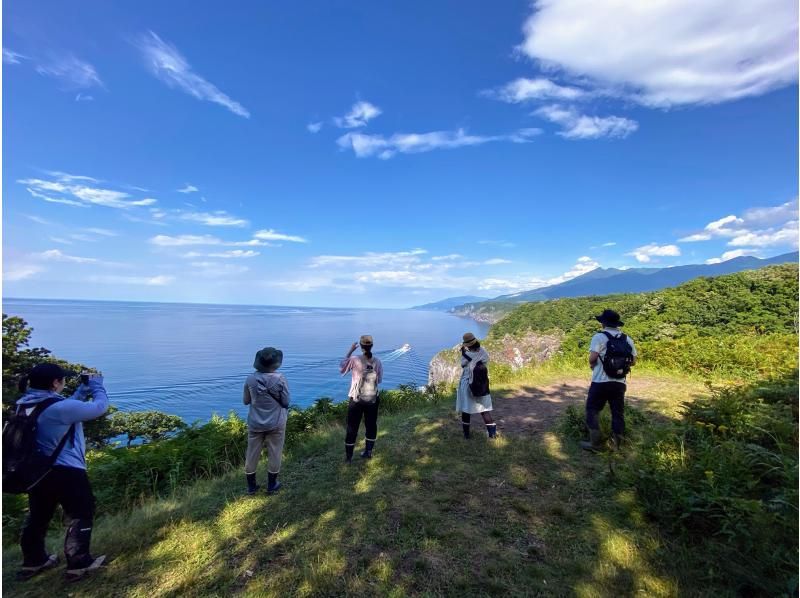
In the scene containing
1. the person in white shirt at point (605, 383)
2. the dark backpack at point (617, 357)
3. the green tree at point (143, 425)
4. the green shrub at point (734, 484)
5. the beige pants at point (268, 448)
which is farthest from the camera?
the green tree at point (143, 425)

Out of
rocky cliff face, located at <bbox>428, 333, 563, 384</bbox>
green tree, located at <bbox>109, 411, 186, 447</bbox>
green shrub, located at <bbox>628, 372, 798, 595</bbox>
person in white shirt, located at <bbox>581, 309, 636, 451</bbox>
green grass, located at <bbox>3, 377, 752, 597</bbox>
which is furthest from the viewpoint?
rocky cliff face, located at <bbox>428, 333, 563, 384</bbox>

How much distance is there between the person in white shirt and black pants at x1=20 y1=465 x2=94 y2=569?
6899mm

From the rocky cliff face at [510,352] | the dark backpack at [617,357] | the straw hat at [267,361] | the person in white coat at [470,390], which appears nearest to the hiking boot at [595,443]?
the dark backpack at [617,357]

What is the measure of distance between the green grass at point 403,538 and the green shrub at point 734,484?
27cm

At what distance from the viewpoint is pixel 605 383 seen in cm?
610

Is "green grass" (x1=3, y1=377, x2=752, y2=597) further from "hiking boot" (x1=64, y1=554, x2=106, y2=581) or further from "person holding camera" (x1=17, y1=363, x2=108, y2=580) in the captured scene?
"person holding camera" (x1=17, y1=363, x2=108, y2=580)

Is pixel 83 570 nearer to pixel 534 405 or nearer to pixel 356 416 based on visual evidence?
pixel 356 416

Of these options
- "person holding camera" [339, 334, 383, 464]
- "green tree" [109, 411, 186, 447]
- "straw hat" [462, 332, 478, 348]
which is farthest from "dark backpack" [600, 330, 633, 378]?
"green tree" [109, 411, 186, 447]

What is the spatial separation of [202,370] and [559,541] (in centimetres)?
6508

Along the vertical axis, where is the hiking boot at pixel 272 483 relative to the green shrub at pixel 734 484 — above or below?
below

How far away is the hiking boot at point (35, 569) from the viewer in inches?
147

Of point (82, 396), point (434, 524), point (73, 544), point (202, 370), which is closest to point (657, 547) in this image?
point (434, 524)

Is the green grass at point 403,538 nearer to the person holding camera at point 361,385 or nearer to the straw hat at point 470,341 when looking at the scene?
the person holding camera at point 361,385

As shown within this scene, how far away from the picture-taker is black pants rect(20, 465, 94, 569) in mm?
3627
